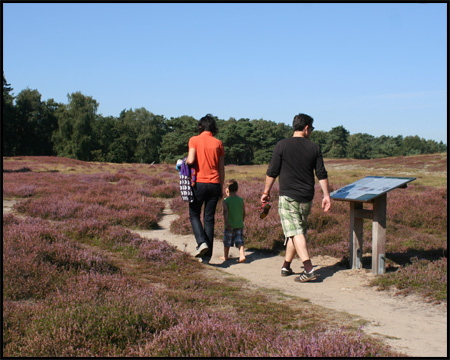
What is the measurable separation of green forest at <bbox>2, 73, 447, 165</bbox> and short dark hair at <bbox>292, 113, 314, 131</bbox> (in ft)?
213

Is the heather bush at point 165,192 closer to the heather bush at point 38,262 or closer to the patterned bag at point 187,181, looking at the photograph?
the heather bush at point 38,262

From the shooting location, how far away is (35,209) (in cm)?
1101

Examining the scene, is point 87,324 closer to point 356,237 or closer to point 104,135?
point 356,237

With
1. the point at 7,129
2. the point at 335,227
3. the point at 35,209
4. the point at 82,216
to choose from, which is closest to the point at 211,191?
the point at 335,227

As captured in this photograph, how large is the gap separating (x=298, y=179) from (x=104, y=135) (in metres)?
92.3

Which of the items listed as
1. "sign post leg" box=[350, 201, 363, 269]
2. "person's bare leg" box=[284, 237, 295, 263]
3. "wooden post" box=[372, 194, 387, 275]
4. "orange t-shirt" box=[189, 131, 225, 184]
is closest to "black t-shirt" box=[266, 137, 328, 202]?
"person's bare leg" box=[284, 237, 295, 263]

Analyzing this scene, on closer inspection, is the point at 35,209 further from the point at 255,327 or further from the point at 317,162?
the point at 255,327

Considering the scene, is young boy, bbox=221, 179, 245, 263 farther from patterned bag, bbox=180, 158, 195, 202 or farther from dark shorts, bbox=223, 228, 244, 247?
patterned bag, bbox=180, 158, 195, 202

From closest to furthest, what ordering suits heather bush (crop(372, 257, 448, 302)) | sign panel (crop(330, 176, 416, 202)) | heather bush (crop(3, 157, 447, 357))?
1. heather bush (crop(3, 157, 447, 357))
2. heather bush (crop(372, 257, 448, 302))
3. sign panel (crop(330, 176, 416, 202))

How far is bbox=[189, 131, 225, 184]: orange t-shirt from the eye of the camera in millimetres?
6668

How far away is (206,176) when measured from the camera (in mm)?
6711

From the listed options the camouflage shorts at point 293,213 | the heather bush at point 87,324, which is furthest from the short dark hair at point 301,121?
the heather bush at point 87,324

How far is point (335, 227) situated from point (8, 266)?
21.1 feet

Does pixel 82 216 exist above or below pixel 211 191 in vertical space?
below
